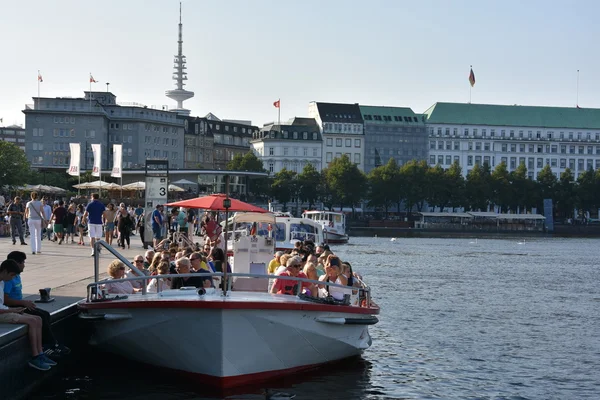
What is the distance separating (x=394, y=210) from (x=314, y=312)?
158269 millimetres

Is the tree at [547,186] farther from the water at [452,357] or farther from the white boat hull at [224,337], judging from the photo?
the white boat hull at [224,337]

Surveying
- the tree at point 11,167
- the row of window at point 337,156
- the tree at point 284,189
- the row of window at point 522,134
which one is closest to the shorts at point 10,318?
the tree at point 11,167

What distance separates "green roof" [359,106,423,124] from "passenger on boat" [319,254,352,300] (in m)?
167

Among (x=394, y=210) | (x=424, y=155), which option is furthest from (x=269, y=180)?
(x=424, y=155)

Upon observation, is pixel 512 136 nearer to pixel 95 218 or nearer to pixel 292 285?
pixel 95 218

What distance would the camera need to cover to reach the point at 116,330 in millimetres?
17062

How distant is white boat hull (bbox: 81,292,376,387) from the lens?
50.9ft

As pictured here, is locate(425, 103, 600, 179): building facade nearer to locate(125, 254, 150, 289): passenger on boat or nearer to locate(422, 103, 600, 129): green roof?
locate(422, 103, 600, 129): green roof

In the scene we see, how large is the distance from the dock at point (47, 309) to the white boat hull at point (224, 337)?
62 cm

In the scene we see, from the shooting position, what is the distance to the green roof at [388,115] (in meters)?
186

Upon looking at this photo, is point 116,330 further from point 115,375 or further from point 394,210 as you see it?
point 394,210

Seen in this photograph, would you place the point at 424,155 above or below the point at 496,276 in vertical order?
above

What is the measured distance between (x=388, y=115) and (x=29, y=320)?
6849 inches

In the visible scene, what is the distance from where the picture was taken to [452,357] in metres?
21.1
